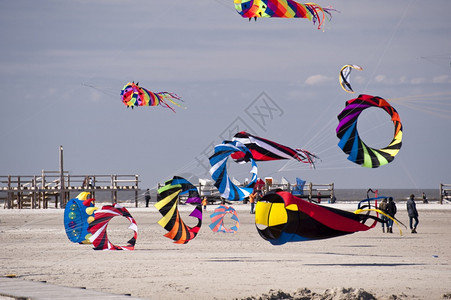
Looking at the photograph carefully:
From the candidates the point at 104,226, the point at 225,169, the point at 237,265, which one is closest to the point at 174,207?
the point at 225,169

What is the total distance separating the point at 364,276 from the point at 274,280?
1.56 m

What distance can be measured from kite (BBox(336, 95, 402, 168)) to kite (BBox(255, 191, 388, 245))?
1109 millimetres

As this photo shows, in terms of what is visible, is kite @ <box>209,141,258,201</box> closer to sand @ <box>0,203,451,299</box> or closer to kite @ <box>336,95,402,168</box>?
sand @ <box>0,203,451,299</box>

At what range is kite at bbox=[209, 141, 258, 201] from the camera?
1573 cm

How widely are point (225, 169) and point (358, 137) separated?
3.31m

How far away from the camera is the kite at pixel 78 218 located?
16203mm

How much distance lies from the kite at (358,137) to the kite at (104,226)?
4942 millimetres

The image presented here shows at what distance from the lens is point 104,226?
16250 millimetres

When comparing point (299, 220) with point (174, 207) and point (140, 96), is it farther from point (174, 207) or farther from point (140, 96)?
point (140, 96)

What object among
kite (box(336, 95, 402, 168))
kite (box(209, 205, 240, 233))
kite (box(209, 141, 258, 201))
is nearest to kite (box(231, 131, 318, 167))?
kite (box(209, 141, 258, 201))

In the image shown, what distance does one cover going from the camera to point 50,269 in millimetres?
13008

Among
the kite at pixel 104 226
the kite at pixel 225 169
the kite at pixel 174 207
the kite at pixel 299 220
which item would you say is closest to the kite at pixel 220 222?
the kite at pixel 174 207

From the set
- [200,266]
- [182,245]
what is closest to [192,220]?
[182,245]

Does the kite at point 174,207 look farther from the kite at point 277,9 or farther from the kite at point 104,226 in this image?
the kite at point 277,9
